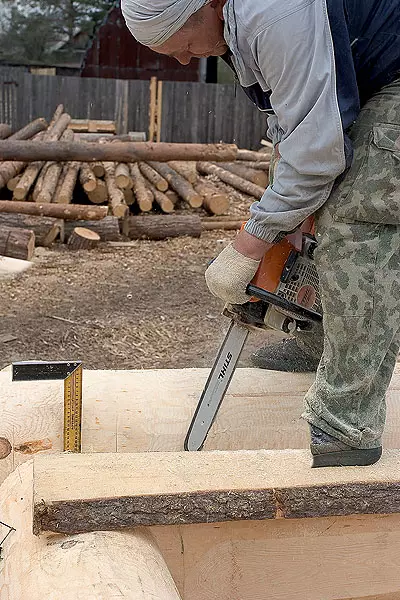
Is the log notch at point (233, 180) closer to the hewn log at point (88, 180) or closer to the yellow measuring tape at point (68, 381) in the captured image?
the hewn log at point (88, 180)

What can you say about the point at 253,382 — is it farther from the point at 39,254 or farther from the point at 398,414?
the point at 39,254

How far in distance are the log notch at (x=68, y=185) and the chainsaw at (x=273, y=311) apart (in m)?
7.17

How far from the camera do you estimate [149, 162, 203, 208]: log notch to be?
10.2m

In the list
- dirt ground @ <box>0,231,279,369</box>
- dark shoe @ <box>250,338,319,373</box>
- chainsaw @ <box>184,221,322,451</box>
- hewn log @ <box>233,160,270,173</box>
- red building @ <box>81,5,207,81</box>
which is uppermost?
red building @ <box>81,5,207,81</box>

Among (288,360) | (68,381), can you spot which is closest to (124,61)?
(288,360)

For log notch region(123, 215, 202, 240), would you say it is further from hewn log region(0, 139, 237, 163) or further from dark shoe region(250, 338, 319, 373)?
dark shoe region(250, 338, 319, 373)

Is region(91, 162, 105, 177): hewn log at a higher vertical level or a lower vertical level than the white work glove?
lower

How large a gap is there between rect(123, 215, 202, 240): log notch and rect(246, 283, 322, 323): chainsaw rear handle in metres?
7.23

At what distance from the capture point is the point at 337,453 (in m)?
1.96

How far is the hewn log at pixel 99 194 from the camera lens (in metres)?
9.80

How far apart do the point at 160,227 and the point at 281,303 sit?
7.38 metres

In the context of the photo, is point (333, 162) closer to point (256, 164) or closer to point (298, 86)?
point (298, 86)

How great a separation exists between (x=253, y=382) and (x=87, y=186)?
296 inches

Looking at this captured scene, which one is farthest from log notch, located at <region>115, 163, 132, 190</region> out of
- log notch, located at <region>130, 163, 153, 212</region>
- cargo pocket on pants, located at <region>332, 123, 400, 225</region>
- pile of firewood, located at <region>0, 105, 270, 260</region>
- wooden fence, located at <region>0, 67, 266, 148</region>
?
wooden fence, located at <region>0, 67, 266, 148</region>
